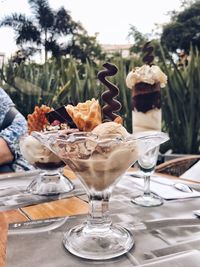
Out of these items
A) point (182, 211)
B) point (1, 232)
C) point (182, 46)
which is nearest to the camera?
point (1, 232)

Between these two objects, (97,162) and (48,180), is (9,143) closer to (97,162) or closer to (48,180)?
(48,180)

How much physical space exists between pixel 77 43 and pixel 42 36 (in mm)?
776

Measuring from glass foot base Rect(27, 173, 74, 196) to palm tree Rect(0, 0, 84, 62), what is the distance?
448 cm

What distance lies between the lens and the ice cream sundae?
962 millimetres

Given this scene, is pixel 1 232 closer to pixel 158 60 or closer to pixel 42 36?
pixel 158 60

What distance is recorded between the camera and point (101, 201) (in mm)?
752

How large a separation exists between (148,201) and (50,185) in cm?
31

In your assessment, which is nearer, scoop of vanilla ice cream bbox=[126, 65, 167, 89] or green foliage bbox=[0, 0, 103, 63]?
scoop of vanilla ice cream bbox=[126, 65, 167, 89]

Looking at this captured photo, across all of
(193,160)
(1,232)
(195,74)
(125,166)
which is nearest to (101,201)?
(125,166)

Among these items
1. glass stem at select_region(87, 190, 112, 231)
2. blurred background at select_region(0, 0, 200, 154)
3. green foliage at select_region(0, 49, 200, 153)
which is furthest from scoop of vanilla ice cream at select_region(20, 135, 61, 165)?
green foliage at select_region(0, 49, 200, 153)

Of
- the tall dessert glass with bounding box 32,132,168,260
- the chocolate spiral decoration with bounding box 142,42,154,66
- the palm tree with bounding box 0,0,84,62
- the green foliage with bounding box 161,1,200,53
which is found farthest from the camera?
the green foliage with bounding box 161,1,200,53

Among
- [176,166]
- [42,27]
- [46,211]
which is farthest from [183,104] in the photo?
[42,27]

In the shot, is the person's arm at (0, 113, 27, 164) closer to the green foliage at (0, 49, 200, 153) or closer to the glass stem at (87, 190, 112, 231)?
the green foliage at (0, 49, 200, 153)

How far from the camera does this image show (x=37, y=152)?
1.10m
